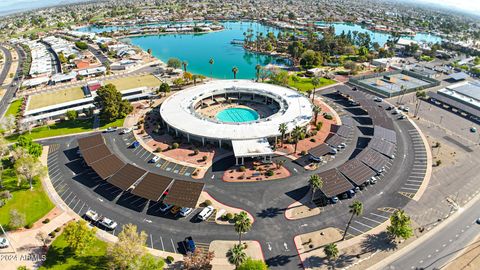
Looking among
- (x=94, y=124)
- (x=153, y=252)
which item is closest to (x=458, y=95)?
(x=153, y=252)

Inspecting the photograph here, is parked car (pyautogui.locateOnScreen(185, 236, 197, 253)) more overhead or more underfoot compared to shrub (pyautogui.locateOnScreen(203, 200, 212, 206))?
more underfoot

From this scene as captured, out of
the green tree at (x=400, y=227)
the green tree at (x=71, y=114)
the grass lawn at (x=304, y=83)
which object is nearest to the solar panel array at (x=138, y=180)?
the green tree at (x=71, y=114)

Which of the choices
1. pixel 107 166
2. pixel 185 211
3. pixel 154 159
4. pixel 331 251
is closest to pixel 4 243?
pixel 107 166

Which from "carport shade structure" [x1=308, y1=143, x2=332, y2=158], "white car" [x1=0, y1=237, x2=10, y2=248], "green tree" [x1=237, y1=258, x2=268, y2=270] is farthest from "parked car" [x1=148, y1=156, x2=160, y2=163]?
"green tree" [x1=237, y1=258, x2=268, y2=270]

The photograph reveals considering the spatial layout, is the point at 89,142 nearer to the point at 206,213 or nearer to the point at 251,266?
the point at 206,213

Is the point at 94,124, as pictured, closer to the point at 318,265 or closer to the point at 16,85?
the point at 16,85

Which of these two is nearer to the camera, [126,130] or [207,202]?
[207,202]

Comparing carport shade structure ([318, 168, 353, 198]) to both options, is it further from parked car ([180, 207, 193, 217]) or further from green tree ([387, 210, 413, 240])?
parked car ([180, 207, 193, 217])
